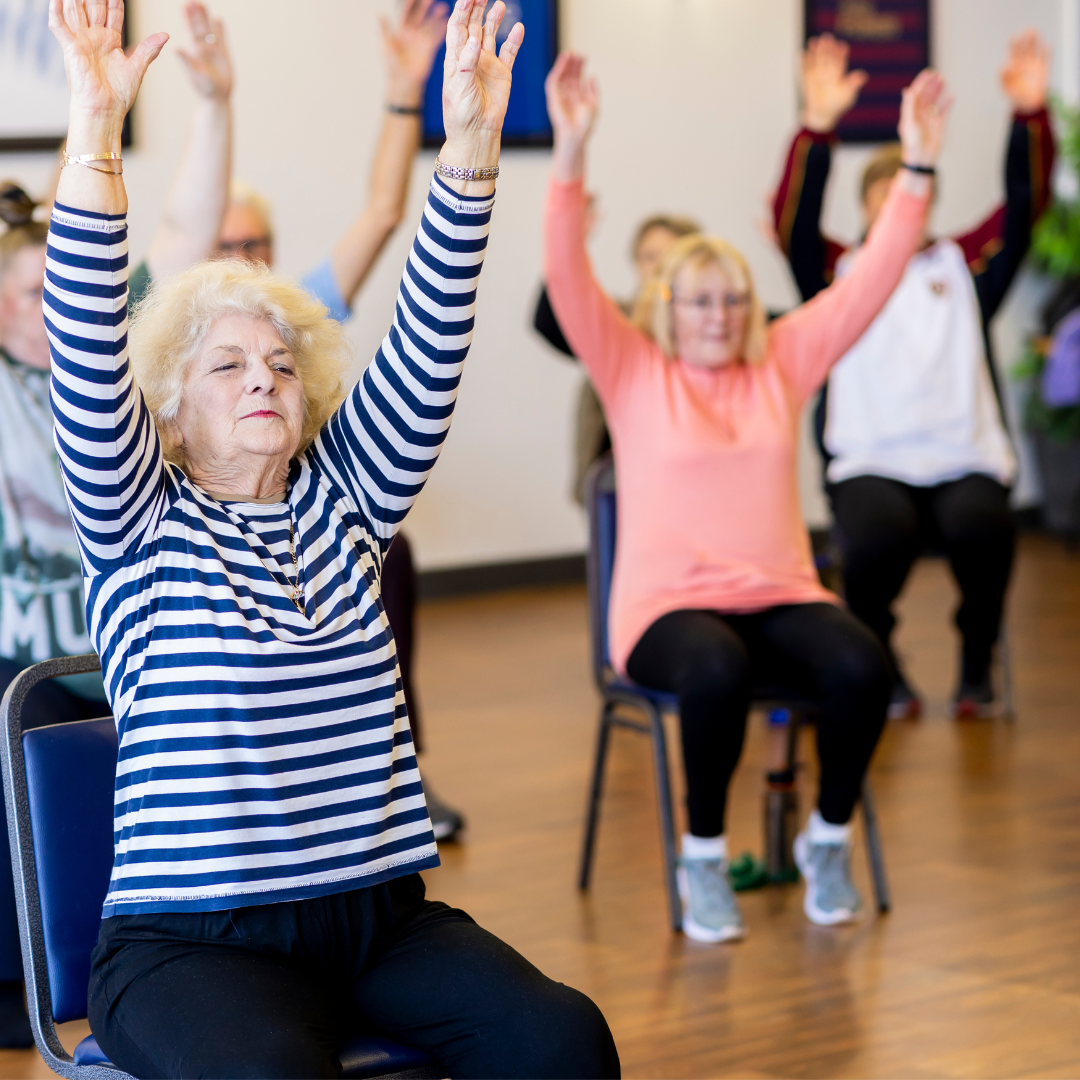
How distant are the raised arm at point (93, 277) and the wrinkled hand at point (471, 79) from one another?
28 centimetres

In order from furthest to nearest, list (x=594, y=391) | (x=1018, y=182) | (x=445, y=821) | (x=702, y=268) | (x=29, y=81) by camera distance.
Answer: (x=29, y=81) < (x=594, y=391) < (x=1018, y=182) < (x=445, y=821) < (x=702, y=268)

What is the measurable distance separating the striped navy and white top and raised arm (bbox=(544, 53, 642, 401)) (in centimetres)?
113

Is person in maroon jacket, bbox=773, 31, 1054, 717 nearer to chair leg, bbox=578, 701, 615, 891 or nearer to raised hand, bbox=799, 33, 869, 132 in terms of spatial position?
raised hand, bbox=799, 33, 869, 132

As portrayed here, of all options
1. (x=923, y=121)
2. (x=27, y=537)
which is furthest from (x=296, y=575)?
(x=923, y=121)

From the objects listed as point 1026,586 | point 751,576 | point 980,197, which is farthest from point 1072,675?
point 980,197

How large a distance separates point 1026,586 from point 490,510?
6.90ft

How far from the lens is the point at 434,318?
1.51m

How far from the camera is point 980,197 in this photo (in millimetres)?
6996

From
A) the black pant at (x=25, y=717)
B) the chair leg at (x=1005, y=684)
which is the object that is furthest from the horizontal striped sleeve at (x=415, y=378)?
the chair leg at (x=1005, y=684)

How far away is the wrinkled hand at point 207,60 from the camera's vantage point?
2.51m

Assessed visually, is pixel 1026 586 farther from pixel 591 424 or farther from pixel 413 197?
pixel 413 197

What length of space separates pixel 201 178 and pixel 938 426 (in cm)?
210

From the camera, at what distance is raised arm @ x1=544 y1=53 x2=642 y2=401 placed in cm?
259

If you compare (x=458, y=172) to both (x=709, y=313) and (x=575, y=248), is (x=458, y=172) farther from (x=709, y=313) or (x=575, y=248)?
(x=709, y=313)
